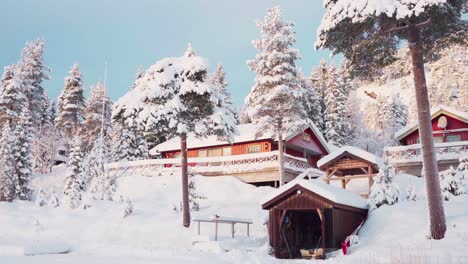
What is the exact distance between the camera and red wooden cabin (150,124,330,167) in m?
35.7

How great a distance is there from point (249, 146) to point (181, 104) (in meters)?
14.7

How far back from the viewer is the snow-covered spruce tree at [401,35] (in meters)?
14.8

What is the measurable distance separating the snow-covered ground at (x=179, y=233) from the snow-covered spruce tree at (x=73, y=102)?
21323 millimetres

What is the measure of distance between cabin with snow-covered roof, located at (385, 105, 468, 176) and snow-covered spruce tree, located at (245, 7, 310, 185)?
685cm

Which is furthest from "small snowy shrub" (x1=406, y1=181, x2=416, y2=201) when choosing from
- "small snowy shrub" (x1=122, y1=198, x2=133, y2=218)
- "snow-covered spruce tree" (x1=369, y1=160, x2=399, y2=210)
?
"small snowy shrub" (x1=122, y1=198, x2=133, y2=218)

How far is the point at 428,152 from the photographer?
50.2 feet

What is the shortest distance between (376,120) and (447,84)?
10.0 meters

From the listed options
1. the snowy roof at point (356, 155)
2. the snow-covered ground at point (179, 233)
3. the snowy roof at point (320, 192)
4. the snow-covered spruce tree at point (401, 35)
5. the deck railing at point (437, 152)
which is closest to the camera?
the snow-covered ground at point (179, 233)

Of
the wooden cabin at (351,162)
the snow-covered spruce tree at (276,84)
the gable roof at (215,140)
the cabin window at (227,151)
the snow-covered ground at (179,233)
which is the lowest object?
the snow-covered ground at (179,233)

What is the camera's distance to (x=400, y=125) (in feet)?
192

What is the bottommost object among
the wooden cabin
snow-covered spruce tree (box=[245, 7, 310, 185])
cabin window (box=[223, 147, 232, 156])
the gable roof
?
the wooden cabin

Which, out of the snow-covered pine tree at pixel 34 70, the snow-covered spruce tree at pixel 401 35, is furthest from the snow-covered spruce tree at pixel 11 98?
the snow-covered spruce tree at pixel 401 35

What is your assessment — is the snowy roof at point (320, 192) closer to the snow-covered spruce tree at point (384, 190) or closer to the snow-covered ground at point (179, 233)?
the snow-covered ground at point (179, 233)

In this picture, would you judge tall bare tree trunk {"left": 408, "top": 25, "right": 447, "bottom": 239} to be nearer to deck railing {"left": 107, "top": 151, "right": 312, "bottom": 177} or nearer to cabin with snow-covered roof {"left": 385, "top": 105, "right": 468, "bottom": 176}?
cabin with snow-covered roof {"left": 385, "top": 105, "right": 468, "bottom": 176}
